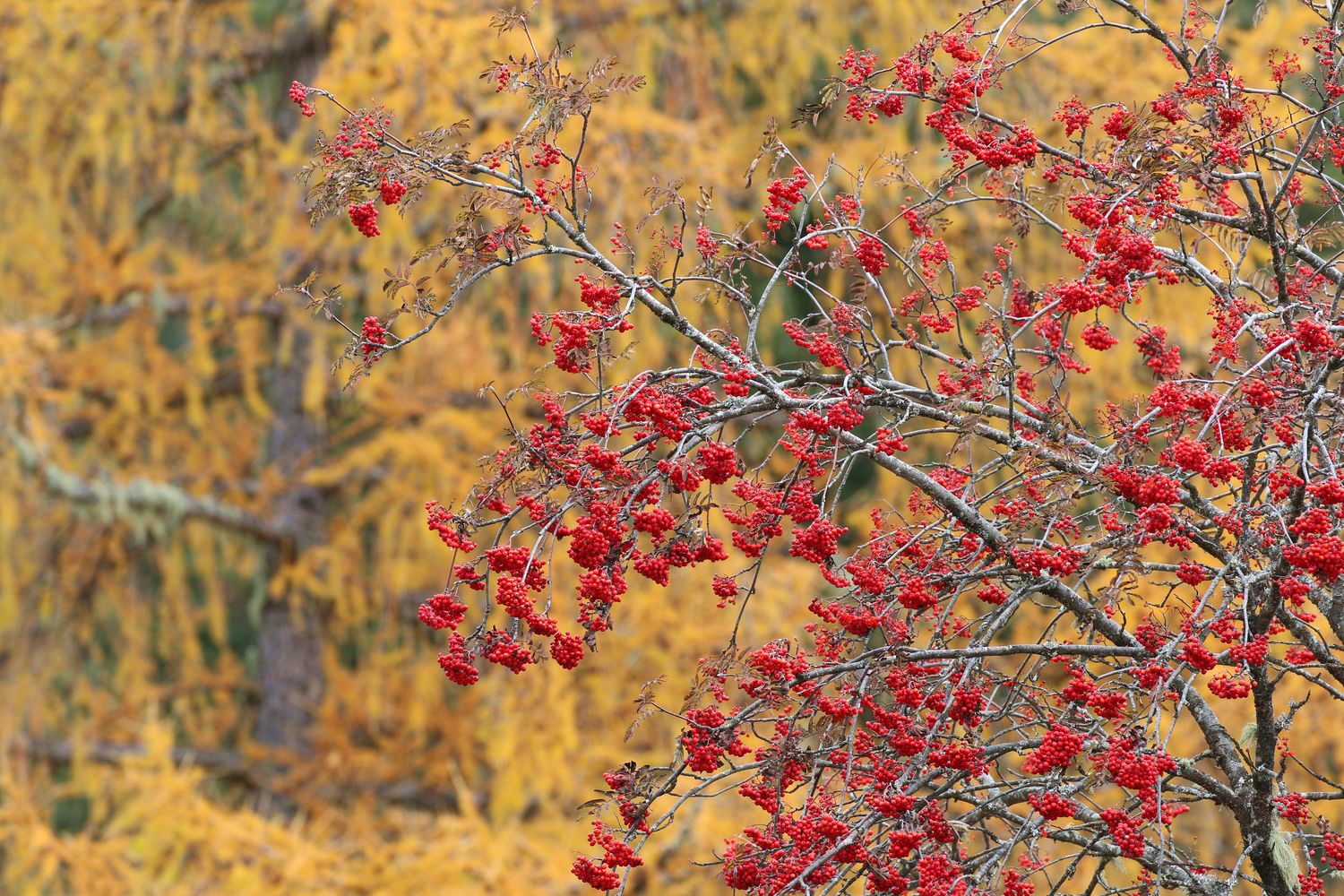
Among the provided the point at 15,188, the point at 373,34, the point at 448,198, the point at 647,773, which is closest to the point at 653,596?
the point at 448,198

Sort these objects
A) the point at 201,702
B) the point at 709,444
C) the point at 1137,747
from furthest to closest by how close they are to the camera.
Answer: the point at 201,702 < the point at 709,444 < the point at 1137,747

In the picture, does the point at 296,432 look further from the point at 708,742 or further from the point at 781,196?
the point at 708,742

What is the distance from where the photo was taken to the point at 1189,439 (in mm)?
2584

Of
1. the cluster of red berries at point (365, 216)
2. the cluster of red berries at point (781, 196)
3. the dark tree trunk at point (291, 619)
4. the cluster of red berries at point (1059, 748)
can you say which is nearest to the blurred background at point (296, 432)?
the dark tree trunk at point (291, 619)

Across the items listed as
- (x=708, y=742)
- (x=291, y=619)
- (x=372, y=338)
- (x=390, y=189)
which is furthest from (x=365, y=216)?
(x=291, y=619)

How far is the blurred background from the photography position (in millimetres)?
7676

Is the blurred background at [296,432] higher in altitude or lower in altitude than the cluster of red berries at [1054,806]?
higher

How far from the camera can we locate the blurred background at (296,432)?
7.68 metres

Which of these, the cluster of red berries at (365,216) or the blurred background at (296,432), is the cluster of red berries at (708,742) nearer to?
the cluster of red berries at (365,216)

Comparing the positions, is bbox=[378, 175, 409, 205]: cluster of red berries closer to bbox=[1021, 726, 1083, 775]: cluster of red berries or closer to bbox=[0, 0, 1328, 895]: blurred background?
bbox=[1021, 726, 1083, 775]: cluster of red berries

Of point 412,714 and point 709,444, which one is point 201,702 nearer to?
point 412,714

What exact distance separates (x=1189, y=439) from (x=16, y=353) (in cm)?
664

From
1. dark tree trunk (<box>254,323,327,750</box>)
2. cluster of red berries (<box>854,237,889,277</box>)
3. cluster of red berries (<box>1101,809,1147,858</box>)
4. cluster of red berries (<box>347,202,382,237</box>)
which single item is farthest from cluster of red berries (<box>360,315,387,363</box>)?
dark tree trunk (<box>254,323,327,750</box>)

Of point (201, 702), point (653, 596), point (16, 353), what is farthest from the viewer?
point (201, 702)
